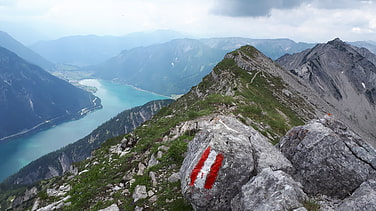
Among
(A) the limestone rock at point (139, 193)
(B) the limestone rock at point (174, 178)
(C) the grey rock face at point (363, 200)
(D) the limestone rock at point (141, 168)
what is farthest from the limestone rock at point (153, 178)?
(C) the grey rock face at point (363, 200)

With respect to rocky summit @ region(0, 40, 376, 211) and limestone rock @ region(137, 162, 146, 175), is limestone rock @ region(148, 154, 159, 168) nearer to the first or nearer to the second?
rocky summit @ region(0, 40, 376, 211)

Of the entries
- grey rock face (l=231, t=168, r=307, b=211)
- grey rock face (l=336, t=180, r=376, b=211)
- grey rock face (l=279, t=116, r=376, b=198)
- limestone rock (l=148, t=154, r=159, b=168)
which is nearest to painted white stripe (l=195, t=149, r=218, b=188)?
grey rock face (l=231, t=168, r=307, b=211)

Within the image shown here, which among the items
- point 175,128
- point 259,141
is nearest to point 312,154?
point 259,141

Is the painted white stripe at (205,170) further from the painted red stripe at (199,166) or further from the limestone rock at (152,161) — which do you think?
the limestone rock at (152,161)

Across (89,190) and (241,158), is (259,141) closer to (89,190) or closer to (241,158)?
(241,158)

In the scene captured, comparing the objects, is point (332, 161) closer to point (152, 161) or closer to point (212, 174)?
point (212, 174)

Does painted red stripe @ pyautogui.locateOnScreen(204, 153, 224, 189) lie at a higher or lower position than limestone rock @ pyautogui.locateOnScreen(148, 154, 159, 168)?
higher

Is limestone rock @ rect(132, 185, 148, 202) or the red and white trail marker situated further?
limestone rock @ rect(132, 185, 148, 202)

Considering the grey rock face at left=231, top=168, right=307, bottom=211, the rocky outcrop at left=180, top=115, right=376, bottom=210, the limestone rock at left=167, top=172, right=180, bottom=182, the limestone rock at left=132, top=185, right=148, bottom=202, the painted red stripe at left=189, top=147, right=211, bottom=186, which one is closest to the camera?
the grey rock face at left=231, top=168, right=307, bottom=211
